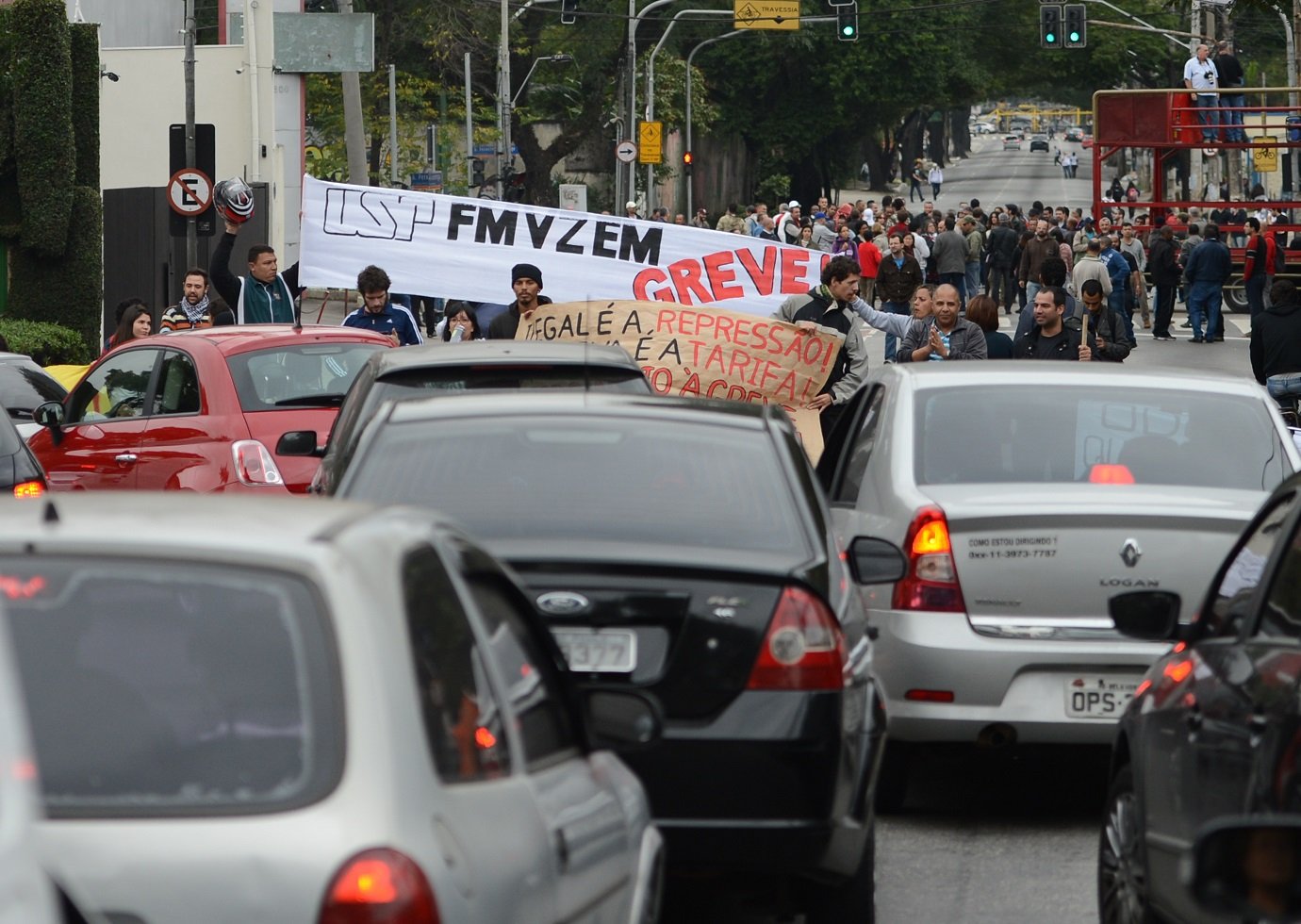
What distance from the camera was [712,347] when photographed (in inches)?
623

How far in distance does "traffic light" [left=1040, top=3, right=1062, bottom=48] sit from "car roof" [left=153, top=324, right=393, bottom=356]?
34.1m

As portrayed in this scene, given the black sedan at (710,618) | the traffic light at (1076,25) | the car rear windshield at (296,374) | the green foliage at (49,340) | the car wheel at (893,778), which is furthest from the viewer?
the traffic light at (1076,25)

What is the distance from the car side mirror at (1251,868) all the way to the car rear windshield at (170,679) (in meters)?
1.27

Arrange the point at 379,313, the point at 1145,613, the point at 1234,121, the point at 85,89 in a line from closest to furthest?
1. the point at 1145,613
2. the point at 379,313
3. the point at 85,89
4. the point at 1234,121

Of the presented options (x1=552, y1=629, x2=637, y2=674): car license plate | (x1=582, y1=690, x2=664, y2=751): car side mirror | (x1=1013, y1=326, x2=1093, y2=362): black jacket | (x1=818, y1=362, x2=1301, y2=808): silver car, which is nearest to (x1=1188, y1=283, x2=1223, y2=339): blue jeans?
(x1=1013, y1=326, x2=1093, y2=362): black jacket

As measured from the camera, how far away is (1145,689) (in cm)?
584

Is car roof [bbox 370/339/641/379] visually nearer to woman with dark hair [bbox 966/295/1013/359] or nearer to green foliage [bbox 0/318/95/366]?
woman with dark hair [bbox 966/295/1013/359]

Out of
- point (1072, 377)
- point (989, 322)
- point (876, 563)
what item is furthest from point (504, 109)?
point (876, 563)

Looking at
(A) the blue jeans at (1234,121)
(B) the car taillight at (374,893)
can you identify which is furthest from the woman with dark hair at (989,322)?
(A) the blue jeans at (1234,121)

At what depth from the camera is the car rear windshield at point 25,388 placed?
15172 mm

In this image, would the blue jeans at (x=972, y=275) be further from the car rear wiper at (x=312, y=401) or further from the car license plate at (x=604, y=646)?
the car license plate at (x=604, y=646)

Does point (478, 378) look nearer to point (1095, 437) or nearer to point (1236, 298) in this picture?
point (1095, 437)

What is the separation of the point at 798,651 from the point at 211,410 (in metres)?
7.13

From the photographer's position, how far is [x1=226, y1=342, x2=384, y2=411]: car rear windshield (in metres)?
12.4
